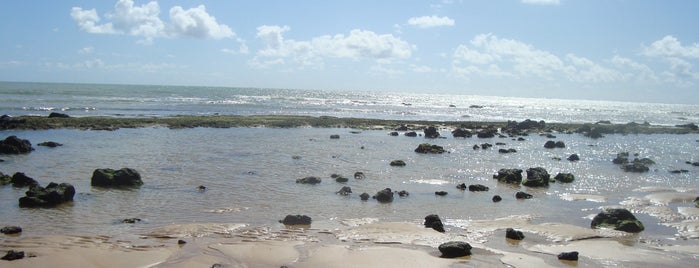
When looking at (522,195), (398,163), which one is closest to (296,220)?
(522,195)

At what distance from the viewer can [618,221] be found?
1677cm

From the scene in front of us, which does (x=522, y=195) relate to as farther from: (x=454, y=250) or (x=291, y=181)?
(x=454, y=250)

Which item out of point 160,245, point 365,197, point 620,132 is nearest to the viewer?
point 160,245

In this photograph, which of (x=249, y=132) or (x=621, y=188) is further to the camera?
(x=249, y=132)

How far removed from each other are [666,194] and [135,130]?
4005 centimetres

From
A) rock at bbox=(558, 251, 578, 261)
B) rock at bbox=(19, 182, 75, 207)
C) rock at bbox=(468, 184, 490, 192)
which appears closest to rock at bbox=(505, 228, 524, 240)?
rock at bbox=(558, 251, 578, 261)

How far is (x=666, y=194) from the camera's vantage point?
927 inches

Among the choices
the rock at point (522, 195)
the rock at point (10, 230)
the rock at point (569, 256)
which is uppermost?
the rock at point (569, 256)

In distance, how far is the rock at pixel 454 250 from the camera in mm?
13234

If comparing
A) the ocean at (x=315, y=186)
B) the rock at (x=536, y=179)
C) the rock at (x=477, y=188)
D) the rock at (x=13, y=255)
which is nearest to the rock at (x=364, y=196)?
the ocean at (x=315, y=186)

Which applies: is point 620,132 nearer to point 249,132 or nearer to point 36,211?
point 249,132

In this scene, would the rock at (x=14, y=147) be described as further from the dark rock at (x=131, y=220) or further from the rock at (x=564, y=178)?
the rock at (x=564, y=178)

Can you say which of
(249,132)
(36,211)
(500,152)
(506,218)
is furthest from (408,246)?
(249,132)

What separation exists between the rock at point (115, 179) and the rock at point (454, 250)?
13.6m
